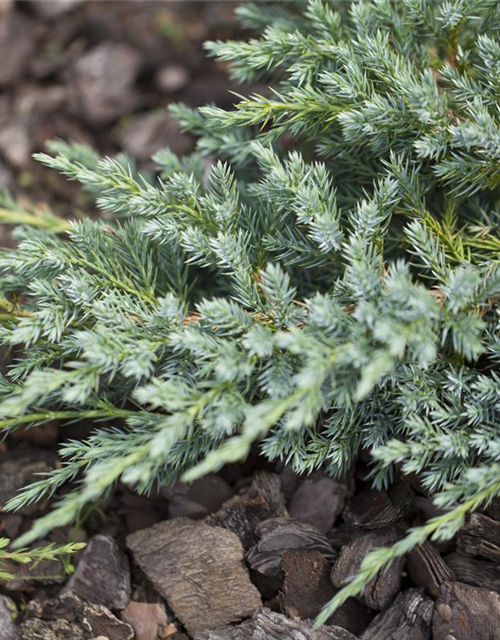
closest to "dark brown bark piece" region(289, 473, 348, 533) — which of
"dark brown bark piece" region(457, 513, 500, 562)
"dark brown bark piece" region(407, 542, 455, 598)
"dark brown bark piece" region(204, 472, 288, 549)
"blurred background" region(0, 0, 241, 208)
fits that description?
"dark brown bark piece" region(204, 472, 288, 549)

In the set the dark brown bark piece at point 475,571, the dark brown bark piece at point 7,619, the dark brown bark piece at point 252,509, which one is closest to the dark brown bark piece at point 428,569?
the dark brown bark piece at point 475,571

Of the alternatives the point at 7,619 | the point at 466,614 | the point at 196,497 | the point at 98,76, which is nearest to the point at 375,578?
the point at 466,614

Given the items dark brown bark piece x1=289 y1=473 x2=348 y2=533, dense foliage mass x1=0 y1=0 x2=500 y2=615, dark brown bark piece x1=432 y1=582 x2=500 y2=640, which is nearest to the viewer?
dense foliage mass x1=0 y1=0 x2=500 y2=615

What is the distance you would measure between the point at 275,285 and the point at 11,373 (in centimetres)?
75

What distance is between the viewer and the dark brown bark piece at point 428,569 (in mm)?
1735

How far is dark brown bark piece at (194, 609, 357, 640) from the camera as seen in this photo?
65.6 inches

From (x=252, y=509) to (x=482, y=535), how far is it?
670 mm

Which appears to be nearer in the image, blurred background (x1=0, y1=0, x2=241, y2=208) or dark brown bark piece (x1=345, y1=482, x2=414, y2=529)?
dark brown bark piece (x1=345, y1=482, x2=414, y2=529)

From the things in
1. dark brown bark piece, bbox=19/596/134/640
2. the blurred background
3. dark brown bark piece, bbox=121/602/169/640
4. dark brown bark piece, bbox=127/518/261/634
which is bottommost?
dark brown bark piece, bbox=121/602/169/640

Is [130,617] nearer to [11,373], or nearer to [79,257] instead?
[11,373]

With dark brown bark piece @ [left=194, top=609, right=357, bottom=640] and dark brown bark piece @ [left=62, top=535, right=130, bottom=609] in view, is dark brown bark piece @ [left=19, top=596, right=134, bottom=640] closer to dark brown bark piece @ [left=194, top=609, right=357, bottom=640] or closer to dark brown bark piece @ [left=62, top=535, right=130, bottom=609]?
dark brown bark piece @ [left=62, top=535, right=130, bottom=609]

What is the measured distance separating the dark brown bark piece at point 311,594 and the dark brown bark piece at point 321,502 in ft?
0.56

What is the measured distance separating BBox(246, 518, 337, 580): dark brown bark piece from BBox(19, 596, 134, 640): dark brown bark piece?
0.42 metres

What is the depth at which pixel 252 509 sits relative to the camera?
77.1 inches
